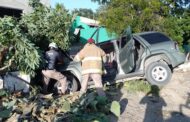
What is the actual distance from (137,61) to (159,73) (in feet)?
2.40

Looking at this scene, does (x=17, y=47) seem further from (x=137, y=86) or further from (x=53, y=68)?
(x=137, y=86)

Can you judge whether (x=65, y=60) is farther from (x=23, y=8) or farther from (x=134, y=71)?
(x=23, y=8)

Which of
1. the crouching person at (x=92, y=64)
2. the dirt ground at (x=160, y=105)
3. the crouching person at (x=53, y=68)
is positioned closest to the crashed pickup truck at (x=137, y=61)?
the crouching person at (x=53, y=68)

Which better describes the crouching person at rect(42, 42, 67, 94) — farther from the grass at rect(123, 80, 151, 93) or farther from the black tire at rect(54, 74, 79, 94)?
the grass at rect(123, 80, 151, 93)

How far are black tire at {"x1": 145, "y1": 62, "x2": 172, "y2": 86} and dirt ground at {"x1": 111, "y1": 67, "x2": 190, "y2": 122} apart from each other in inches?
9.1

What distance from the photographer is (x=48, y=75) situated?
35.4 feet

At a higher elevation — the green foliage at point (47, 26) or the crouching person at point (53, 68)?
the green foliage at point (47, 26)

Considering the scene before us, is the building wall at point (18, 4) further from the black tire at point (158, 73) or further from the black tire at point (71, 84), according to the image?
the black tire at point (158, 73)

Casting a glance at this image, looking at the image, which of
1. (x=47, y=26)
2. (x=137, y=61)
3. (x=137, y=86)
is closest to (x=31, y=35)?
(x=47, y=26)

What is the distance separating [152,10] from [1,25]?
10.9m

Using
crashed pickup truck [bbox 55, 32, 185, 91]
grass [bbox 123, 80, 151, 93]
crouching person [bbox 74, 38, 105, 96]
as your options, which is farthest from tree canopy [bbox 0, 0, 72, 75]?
grass [bbox 123, 80, 151, 93]

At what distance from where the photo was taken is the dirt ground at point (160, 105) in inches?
342

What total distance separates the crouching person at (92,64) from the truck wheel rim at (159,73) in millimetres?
1985

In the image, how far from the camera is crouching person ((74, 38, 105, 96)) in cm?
1009
